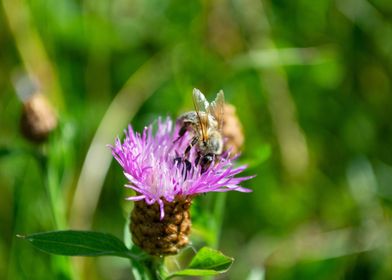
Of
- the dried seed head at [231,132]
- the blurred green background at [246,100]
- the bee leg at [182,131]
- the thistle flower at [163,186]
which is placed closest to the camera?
the thistle flower at [163,186]

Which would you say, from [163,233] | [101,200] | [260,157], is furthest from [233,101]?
[163,233]

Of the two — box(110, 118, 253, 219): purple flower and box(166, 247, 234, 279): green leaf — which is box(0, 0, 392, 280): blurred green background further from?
box(166, 247, 234, 279): green leaf

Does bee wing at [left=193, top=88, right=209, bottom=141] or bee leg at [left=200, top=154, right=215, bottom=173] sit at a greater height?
bee wing at [left=193, top=88, right=209, bottom=141]

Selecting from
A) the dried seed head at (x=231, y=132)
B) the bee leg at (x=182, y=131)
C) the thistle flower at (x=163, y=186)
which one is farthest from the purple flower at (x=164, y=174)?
the dried seed head at (x=231, y=132)

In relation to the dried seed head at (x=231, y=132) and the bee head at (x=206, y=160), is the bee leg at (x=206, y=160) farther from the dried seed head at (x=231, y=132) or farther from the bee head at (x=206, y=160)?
the dried seed head at (x=231, y=132)

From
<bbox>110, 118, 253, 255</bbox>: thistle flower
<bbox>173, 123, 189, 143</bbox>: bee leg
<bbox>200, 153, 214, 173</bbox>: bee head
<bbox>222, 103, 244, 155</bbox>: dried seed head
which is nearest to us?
<bbox>110, 118, 253, 255</bbox>: thistle flower

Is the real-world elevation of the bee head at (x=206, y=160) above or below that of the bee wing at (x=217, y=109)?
below

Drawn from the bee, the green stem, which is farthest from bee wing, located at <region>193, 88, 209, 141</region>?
the green stem
